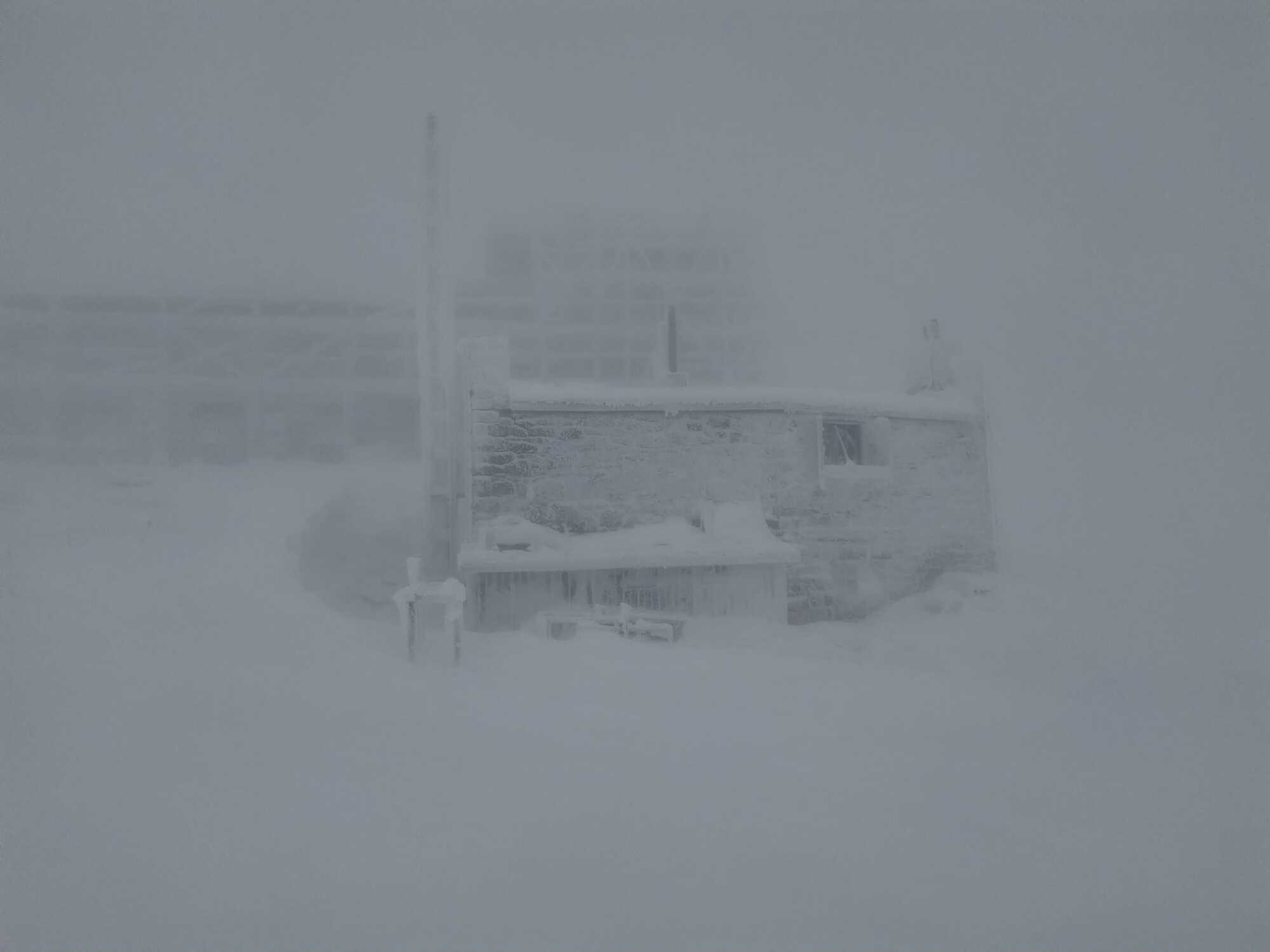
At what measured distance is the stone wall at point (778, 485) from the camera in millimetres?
6430

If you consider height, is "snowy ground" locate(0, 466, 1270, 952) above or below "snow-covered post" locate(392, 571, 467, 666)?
below

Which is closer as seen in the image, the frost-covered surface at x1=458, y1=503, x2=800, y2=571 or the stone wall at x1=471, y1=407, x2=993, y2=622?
the frost-covered surface at x1=458, y1=503, x2=800, y2=571

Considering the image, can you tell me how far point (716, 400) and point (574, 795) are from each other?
4.65 m

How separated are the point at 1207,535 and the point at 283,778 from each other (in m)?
5.80

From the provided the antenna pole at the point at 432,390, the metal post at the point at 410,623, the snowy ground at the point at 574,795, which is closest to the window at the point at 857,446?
the snowy ground at the point at 574,795

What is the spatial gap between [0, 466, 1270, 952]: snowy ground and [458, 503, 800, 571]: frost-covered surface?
1535mm

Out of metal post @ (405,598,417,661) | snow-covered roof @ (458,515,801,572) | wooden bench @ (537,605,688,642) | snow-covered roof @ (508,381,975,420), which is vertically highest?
snow-covered roof @ (508,381,975,420)

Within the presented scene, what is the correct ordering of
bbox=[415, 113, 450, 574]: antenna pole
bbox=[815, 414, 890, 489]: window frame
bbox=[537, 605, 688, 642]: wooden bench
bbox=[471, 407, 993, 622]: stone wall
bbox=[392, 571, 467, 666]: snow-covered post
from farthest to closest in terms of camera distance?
bbox=[815, 414, 890, 489]: window frame < bbox=[415, 113, 450, 574]: antenna pole < bbox=[471, 407, 993, 622]: stone wall < bbox=[537, 605, 688, 642]: wooden bench < bbox=[392, 571, 467, 666]: snow-covered post

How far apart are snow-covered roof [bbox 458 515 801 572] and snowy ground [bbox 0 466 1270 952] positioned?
5.03 feet

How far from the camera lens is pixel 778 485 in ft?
22.9

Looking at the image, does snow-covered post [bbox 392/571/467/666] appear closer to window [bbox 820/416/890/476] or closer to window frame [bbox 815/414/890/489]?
window frame [bbox 815/414/890/489]

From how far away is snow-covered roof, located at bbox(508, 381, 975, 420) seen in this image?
6512mm

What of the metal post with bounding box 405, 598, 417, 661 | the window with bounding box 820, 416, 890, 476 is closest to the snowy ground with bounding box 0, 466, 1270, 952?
the metal post with bounding box 405, 598, 417, 661

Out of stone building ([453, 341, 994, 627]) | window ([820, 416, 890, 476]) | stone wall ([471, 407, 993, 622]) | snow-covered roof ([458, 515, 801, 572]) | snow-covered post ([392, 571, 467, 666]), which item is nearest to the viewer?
snow-covered post ([392, 571, 467, 666])
